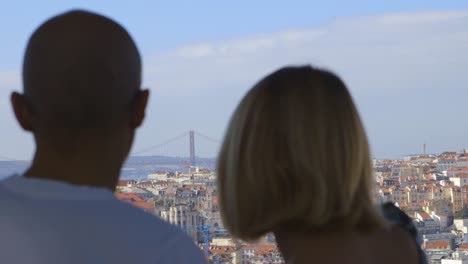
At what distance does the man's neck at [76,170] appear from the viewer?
790 millimetres

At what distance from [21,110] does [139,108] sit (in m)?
0.10

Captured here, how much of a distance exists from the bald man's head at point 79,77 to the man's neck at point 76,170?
2cm

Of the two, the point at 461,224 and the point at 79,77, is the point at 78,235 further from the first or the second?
the point at 461,224

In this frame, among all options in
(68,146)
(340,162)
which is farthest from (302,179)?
(68,146)

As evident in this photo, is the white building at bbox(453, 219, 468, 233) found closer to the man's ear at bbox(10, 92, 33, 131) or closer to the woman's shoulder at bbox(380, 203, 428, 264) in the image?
the woman's shoulder at bbox(380, 203, 428, 264)

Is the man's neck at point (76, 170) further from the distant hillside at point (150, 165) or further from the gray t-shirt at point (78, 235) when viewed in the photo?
the distant hillside at point (150, 165)

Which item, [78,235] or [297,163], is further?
[297,163]

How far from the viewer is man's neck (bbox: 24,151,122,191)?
790mm

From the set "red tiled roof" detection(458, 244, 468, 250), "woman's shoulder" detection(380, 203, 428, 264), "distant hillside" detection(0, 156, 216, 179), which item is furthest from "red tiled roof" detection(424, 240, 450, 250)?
"woman's shoulder" detection(380, 203, 428, 264)

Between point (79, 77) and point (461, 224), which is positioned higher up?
point (461, 224)

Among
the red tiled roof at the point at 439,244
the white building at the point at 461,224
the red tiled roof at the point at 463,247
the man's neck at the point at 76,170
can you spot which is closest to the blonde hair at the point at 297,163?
the man's neck at the point at 76,170

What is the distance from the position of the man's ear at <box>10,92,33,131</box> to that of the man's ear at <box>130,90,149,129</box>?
0.09 metres

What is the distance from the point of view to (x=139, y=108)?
2.68 ft

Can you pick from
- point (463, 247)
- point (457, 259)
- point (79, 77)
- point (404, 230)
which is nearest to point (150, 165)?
point (457, 259)
